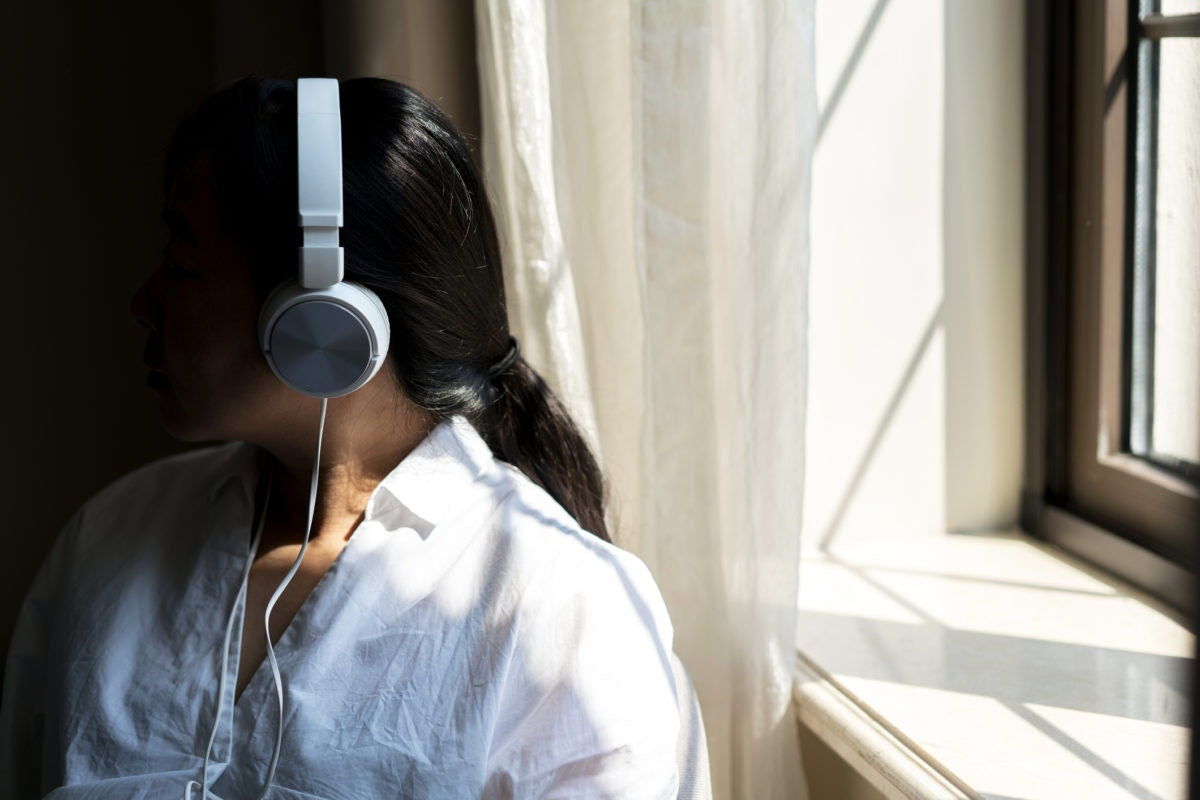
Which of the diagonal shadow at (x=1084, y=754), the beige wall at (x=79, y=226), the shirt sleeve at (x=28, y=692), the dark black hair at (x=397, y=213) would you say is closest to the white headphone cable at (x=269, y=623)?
the dark black hair at (x=397, y=213)

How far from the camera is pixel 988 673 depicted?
1151mm

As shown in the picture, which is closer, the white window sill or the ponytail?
the white window sill

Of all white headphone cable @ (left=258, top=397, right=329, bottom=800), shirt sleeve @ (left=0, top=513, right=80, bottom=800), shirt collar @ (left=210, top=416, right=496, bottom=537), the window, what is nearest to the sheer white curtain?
shirt collar @ (left=210, top=416, right=496, bottom=537)

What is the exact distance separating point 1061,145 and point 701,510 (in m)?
0.66

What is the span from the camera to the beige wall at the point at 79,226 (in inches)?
64.6

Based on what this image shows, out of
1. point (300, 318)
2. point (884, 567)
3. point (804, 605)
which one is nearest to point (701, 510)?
point (804, 605)

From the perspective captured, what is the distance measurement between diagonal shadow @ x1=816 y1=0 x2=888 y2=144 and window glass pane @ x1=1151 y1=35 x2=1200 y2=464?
328 millimetres

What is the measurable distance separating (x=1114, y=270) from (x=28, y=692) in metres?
1.29

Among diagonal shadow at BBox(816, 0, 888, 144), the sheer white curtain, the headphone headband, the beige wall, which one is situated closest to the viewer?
the headphone headband

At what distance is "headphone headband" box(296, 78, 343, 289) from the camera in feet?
2.88

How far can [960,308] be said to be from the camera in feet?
4.82

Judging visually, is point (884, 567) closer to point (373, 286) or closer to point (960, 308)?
point (960, 308)

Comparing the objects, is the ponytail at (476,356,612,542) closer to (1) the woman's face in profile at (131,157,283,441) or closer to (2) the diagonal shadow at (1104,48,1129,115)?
(1) the woman's face in profile at (131,157,283,441)

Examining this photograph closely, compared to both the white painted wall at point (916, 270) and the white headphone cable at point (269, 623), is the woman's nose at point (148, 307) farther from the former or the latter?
the white painted wall at point (916, 270)
